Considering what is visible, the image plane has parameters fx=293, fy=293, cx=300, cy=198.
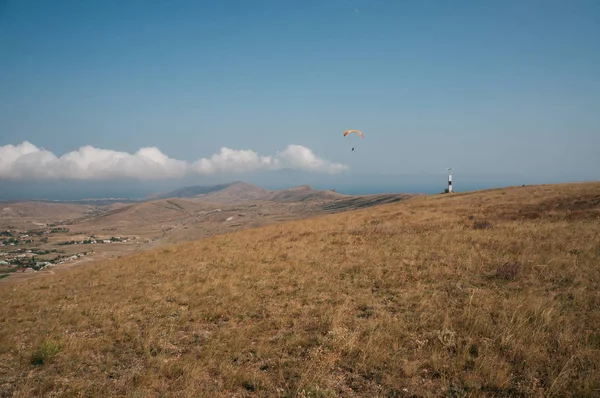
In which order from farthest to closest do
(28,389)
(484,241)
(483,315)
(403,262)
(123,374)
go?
(484,241) → (403,262) → (483,315) → (123,374) → (28,389)

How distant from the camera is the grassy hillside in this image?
20.0 ft

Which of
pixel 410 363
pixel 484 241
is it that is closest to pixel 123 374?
pixel 410 363

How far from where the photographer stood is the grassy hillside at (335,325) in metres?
6.09

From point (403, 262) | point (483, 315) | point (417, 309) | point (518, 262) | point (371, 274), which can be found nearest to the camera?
point (483, 315)

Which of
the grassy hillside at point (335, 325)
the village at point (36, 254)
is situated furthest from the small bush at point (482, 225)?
the village at point (36, 254)

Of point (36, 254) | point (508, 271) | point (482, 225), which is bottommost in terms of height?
point (36, 254)

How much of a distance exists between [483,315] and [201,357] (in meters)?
7.65

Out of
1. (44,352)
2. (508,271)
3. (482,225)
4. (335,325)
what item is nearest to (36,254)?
(44,352)

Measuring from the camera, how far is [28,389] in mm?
6379

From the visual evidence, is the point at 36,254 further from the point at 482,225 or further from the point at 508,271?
the point at 508,271

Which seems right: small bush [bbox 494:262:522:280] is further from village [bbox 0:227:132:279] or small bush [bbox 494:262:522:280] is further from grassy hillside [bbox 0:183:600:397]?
village [bbox 0:227:132:279]

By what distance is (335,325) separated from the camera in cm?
837

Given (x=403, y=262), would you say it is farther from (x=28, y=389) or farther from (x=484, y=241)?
(x=28, y=389)

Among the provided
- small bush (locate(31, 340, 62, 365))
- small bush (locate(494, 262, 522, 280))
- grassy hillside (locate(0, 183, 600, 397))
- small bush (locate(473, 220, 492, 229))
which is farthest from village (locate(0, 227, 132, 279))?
small bush (locate(494, 262, 522, 280))
